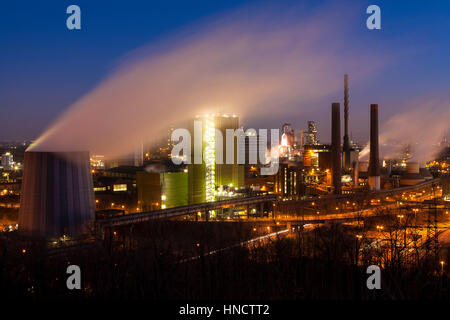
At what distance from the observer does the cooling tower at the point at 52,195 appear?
40.2ft

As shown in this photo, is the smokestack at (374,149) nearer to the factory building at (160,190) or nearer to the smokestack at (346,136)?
the smokestack at (346,136)

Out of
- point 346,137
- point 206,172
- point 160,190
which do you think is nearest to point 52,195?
point 160,190

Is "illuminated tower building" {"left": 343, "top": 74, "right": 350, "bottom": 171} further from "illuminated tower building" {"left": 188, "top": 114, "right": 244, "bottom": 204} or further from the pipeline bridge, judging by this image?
"illuminated tower building" {"left": 188, "top": 114, "right": 244, "bottom": 204}

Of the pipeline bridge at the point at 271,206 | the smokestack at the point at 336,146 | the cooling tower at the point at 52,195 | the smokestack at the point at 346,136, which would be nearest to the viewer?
the cooling tower at the point at 52,195

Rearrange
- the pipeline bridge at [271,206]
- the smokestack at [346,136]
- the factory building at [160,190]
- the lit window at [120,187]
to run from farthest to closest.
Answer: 1. the smokestack at [346,136]
2. the lit window at [120,187]
3. the factory building at [160,190]
4. the pipeline bridge at [271,206]

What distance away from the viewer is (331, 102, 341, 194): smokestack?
2703 cm

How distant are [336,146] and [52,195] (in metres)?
19.9

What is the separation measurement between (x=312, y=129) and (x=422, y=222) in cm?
6344

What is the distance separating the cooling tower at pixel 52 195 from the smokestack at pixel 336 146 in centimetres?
1871

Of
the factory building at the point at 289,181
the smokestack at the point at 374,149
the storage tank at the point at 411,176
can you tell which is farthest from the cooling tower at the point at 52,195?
the storage tank at the point at 411,176

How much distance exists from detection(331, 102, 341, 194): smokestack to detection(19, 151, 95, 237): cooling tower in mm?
18709

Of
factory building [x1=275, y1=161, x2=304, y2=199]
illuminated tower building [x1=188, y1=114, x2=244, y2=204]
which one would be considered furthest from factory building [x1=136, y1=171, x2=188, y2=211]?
factory building [x1=275, y1=161, x2=304, y2=199]
